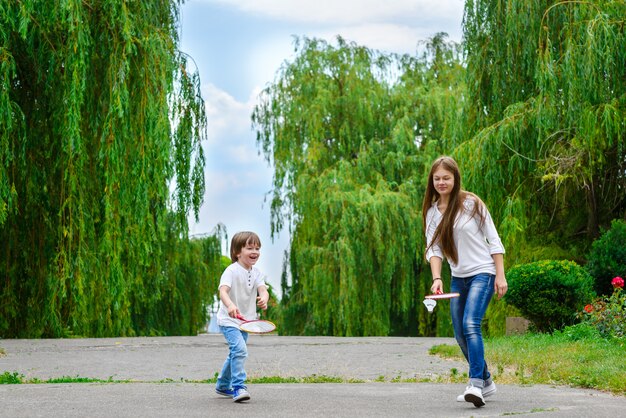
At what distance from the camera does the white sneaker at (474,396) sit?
6672 millimetres

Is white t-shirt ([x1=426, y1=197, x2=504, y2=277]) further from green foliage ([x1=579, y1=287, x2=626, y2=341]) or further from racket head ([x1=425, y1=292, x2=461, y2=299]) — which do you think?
green foliage ([x1=579, y1=287, x2=626, y2=341])

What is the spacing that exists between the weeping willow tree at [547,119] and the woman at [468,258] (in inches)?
383

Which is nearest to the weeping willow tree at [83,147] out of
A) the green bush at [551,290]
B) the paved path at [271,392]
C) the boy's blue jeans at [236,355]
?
the paved path at [271,392]

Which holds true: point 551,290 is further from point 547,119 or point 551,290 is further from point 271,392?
point 271,392

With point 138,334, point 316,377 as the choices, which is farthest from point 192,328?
point 316,377

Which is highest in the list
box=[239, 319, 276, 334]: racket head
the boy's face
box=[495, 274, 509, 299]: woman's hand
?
the boy's face

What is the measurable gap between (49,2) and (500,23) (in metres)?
9.26

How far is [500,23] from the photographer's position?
19.4m

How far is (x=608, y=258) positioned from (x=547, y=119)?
2746mm

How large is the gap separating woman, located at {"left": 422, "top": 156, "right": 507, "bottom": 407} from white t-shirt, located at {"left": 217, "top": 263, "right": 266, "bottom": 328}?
1372mm

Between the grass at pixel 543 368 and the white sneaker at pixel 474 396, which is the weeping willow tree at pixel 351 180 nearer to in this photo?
the grass at pixel 543 368

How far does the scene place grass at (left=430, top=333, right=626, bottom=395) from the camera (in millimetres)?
8531

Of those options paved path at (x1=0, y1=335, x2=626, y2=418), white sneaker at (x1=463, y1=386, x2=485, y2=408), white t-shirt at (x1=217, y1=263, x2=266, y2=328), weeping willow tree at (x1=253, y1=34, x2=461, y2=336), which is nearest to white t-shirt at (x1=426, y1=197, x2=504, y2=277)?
white sneaker at (x1=463, y1=386, x2=485, y2=408)

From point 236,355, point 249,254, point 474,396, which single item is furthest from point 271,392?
point 474,396
